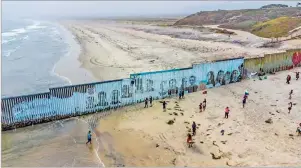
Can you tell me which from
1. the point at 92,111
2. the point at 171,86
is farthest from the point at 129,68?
the point at 92,111

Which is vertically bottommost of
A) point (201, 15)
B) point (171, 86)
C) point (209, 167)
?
point (209, 167)

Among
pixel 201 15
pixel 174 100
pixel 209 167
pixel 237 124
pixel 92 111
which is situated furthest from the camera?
pixel 201 15

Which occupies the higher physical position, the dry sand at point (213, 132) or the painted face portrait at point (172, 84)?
the painted face portrait at point (172, 84)

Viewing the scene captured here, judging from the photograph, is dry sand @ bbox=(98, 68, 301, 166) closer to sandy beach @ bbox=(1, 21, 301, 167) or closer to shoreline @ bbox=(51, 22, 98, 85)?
sandy beach @ bbox=(1, 21, 301, 167)

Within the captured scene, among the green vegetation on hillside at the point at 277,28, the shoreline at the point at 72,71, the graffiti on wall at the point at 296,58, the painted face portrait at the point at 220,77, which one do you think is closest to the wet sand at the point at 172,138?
the painted face portrait at the point at 220,77

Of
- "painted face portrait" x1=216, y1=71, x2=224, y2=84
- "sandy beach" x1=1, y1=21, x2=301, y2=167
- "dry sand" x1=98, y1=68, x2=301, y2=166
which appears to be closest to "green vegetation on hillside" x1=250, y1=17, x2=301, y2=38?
"sandy beach" x1=1, y1=21, x2=301, y2=167

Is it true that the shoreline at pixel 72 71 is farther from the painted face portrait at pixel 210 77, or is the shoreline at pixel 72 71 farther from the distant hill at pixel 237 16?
the distant hill at pixel 237 16

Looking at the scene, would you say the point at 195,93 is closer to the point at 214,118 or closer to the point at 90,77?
the point at 214,118
